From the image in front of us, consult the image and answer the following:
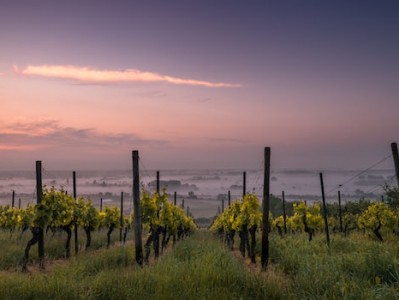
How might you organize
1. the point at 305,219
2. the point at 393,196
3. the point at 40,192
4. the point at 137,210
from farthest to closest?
the point at 393,196, the point at 305,219, the point at 40,192, the point at 137,210

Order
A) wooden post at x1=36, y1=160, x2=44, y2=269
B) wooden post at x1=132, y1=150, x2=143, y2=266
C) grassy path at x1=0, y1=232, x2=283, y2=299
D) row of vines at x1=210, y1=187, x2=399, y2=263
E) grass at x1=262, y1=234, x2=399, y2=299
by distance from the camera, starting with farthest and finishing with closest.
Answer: row of vines at x1=210, y1=187, x2=399, y2=263 < wooden post at x1=36, y1=160, x2=44, y2=269 < wooden post at x1=132, y1=150, x2=143, y2=266 < grassy path at x1=0, y1=232, x2=283, y2=299 < grass at x1=262, y1=234, x2=399, y2=299

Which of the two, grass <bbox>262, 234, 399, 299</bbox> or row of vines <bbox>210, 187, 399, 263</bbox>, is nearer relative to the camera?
grass <bbox>262, 234, 399, 299</bbox>

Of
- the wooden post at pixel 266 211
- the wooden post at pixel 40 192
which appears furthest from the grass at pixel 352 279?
the wooden post at pixel 40 192

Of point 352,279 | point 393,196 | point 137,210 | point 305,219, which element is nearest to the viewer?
point 352,279

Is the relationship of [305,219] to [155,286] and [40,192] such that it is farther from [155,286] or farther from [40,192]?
[155,286]

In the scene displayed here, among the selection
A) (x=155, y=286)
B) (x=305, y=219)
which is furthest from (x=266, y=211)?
(x=305, y=219)

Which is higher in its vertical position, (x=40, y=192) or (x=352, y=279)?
(x=40, y=192)

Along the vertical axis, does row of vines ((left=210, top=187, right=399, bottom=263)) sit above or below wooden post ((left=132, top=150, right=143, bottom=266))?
below

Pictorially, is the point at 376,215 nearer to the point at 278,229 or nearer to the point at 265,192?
the point at 265,192

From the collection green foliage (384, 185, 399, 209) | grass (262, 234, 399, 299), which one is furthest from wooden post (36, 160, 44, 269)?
green foliage (384, 185, 399, 209)

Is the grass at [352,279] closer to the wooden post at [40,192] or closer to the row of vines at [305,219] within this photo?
the row of vines at [305,219]

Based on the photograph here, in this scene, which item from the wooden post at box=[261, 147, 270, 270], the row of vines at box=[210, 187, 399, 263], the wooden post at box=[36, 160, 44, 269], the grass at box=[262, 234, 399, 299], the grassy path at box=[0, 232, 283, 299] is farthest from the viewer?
the row of vines at box=[210, 187, 399, 263]

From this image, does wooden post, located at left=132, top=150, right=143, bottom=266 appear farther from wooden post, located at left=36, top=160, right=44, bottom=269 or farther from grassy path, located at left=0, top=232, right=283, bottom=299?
wooden post, located at left=36, top=160, right=44, bottom=269

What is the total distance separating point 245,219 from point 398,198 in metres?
16.9
